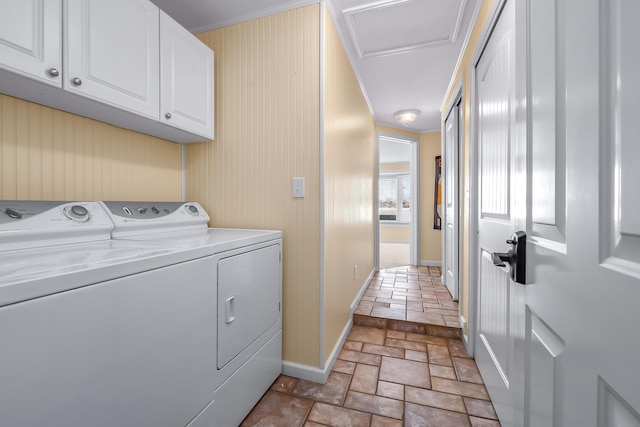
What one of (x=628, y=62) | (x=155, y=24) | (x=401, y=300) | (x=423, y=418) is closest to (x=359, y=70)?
(x=155, y=24)

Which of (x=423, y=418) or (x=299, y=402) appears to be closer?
(x=423, y=418)

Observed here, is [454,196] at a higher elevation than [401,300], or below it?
higher

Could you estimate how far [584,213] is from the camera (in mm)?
481

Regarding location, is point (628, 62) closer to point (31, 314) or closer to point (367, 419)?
point (31, 314)

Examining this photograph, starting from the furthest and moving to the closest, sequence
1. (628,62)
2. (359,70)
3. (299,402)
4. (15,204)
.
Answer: (359,70), (299,402), (15,204), (628,62)

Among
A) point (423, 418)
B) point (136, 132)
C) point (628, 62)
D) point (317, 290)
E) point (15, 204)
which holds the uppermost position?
point (136, 132)

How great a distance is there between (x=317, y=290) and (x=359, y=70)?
2209 mm

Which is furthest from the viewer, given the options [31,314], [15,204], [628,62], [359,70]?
[359,70]

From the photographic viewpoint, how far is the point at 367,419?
56.7 inches

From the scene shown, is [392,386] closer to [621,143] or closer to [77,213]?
[621,143]

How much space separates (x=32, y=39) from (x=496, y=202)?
212cm

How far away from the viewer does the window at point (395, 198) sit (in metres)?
7.91

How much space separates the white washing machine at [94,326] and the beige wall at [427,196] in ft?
13.8

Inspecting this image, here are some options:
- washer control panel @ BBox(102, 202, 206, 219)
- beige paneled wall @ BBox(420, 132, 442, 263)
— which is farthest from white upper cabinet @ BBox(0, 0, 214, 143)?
beige paneled wall @ BBox(420, 132, 442, 263)
